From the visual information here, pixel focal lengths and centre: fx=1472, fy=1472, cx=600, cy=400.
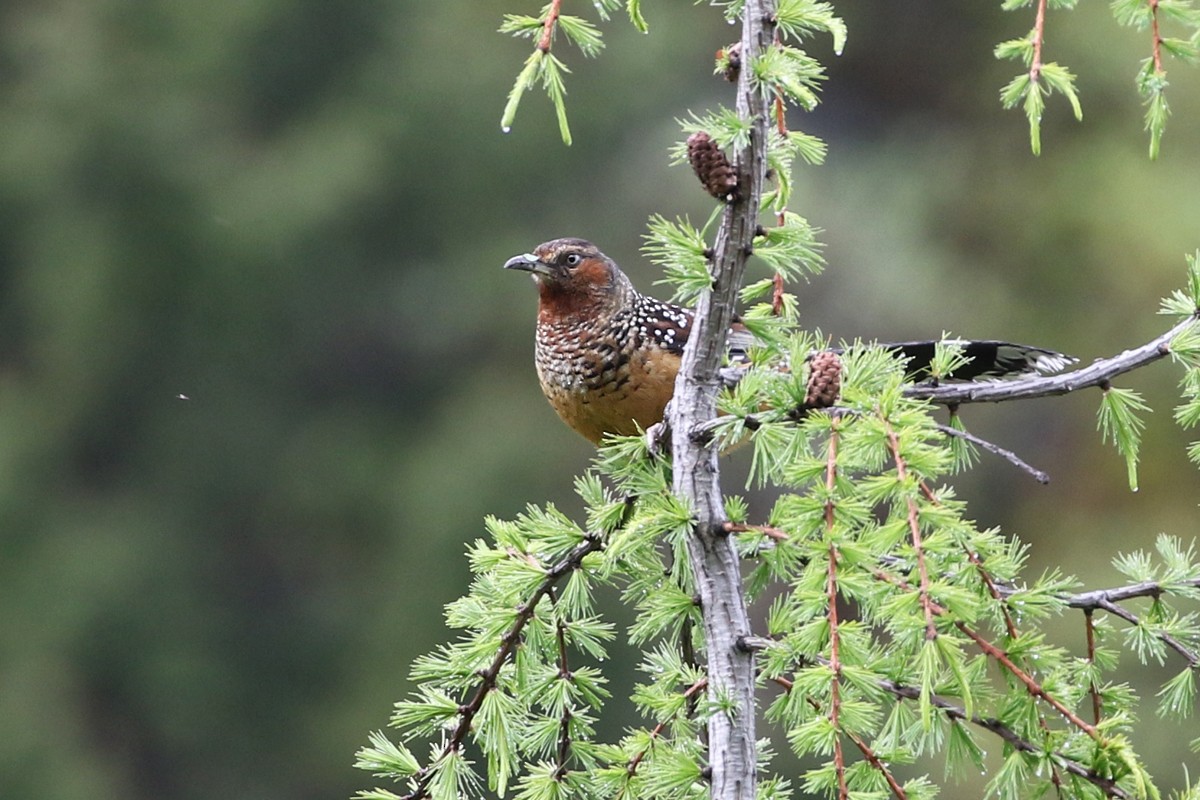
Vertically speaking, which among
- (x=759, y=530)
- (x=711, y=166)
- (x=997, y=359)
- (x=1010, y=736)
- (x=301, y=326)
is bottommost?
(x=1010, y=736)

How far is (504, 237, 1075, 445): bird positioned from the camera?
3.70m

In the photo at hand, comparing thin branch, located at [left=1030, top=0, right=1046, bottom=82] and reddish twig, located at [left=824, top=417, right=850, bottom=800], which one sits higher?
thin branch, located at [left=1030, top=0, right=1046, bottom=82]

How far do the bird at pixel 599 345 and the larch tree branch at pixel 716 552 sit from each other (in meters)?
1.32

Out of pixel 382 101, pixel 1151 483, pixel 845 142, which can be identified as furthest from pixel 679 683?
pixel 845 142

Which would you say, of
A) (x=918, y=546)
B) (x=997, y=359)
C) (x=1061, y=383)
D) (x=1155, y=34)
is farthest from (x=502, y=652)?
(x=1155, y=34)

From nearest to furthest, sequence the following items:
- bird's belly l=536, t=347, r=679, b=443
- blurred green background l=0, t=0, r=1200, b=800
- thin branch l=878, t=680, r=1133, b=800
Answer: thin branch l=878, t=680, r=1133, b=800 → bird's belly l=536, t=347, r=679, b=443 → blurred green background l=0, t=0, r=1200, b=800

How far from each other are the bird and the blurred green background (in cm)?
629

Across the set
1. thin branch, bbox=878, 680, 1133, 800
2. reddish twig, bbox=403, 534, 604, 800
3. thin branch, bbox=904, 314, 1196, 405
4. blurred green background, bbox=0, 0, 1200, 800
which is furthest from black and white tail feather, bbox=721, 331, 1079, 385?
blurred green background, bbox=0, 0, 1200, 800

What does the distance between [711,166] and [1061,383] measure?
2.17ft

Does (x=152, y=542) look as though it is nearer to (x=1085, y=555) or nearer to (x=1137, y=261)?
(x=1085, y=555)

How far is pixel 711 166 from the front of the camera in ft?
6.63

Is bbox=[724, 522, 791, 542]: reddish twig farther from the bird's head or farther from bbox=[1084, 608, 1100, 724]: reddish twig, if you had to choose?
the bird's head

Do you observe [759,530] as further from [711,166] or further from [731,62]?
[731,62]

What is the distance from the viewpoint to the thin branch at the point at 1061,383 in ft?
7.24
